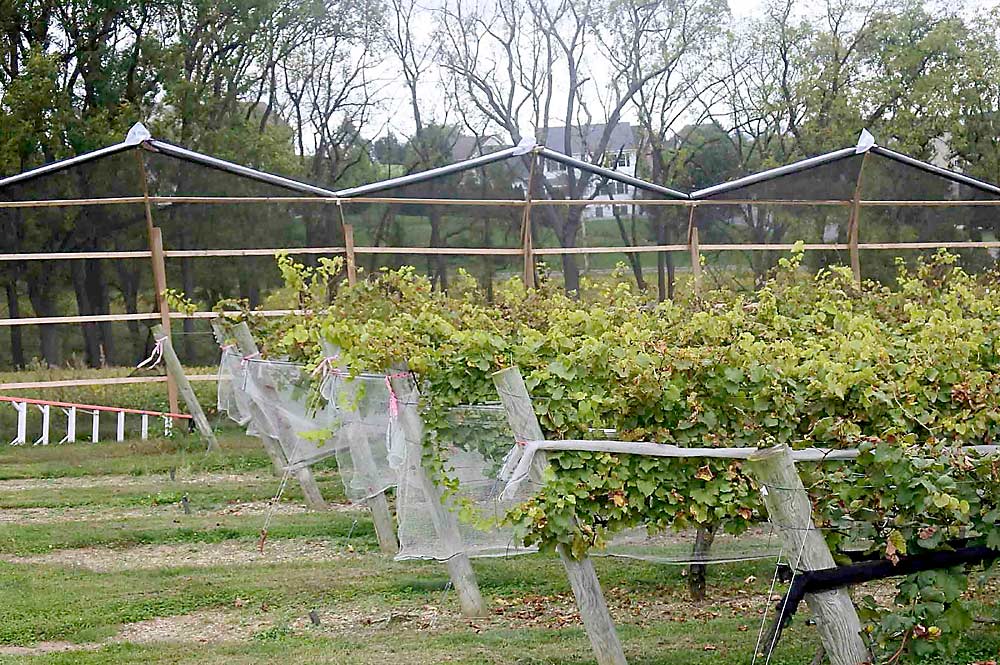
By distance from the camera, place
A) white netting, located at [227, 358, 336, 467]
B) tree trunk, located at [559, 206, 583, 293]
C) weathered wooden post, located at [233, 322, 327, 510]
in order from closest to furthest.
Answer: white netting, located at [227, 358, 336, 467], weathered wooden post, located at [233, 322, 327, 510], tree trunk, located at [559, 206, 583, 293]

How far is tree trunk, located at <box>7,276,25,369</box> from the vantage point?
44.7ft

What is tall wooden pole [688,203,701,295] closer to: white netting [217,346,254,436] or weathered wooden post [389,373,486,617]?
white netting [217,346,254,436]

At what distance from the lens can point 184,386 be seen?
12258 millimetres

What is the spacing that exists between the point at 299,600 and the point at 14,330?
8.18 m

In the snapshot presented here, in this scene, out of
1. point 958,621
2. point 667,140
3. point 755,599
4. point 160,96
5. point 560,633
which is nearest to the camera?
point 958,621

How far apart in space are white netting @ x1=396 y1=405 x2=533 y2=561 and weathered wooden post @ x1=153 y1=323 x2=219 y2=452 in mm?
6866

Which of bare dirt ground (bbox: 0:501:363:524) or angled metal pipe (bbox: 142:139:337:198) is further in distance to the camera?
angled metal pipe (bbox: 142:139:337:198)

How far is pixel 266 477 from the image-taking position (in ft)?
36.9

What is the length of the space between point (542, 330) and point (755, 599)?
1760 mm

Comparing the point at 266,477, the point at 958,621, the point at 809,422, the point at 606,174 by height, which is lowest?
the point at 266,477

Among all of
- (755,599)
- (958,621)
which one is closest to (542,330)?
(755,599)

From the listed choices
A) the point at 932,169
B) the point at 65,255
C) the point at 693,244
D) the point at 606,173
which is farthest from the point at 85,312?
the point at 932,169

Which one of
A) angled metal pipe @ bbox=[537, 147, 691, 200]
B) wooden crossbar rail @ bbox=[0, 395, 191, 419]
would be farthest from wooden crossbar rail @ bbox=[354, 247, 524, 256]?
wooden crossbar rail @ bbox=[0, 395, 191, 419]

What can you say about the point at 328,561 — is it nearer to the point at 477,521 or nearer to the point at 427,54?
the point at 477,521
